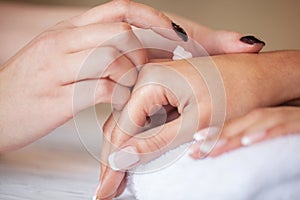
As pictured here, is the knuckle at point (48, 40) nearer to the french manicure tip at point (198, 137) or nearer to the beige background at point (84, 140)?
the beige background at point (84, 140)

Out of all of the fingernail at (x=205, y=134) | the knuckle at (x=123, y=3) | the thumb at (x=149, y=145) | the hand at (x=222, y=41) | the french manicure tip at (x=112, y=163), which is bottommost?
the french manicure tip at (x=112, y=163)

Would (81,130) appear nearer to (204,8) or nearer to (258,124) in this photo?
(258,124)

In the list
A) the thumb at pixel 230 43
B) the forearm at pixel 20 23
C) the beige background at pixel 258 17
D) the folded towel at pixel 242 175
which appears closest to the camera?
the folded towel at pixel 242 175

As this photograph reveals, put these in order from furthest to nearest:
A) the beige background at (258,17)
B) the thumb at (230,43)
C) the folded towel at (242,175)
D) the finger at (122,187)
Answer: the beige background at (258,17) → the thumb at (230,43) → the finger at (122,187) → the folded towel at (242,175)

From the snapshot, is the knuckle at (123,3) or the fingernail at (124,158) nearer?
the fingernail at (124,158)

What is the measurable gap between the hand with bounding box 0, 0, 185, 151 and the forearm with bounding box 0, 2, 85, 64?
418 millimetres

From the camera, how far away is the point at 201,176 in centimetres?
52

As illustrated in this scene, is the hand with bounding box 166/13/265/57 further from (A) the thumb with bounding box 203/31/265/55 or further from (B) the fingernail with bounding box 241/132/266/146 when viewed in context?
(B) the fingernail with bounding box 241/132/266/146

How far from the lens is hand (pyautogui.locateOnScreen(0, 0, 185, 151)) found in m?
0.62

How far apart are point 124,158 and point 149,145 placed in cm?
3

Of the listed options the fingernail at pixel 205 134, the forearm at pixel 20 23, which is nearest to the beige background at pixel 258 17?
the forearm at pixel 20 23

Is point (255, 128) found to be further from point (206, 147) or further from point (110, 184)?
point (110, 184)

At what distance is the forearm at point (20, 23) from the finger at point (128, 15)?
479mm

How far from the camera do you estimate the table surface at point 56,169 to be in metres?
0.67
